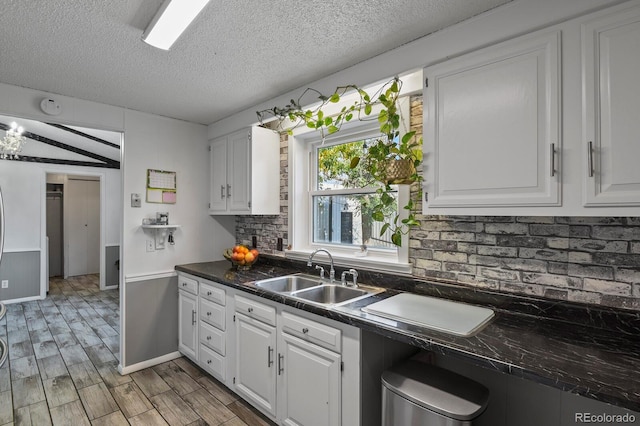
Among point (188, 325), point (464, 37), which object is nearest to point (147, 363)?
point (188, 325)

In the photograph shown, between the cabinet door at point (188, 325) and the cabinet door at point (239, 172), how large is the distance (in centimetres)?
92

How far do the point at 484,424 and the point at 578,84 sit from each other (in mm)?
1754

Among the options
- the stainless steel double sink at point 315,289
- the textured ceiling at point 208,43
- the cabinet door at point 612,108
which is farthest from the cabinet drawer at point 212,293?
the cabinet door at point 612,108

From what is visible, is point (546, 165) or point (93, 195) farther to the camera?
point (93, 195)

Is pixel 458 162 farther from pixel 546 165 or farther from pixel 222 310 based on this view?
pixel 222 310

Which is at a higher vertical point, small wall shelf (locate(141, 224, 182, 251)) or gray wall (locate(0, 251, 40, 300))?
small wall shelf (locate(141, 224, 182, 251))

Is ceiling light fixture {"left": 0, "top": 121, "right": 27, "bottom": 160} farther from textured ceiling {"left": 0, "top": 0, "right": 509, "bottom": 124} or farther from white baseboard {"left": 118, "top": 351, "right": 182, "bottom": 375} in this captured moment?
white baseboard {"left": 118, "top": 351, "right": 182, "bottom": 375}

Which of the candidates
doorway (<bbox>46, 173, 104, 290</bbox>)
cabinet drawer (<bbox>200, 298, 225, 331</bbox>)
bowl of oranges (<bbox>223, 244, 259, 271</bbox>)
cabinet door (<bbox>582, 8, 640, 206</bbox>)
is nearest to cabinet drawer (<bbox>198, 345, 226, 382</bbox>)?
cabinet drawer (<bbox>200, 298, 225, 331</bbox>)

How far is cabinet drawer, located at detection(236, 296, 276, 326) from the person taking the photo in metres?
2.11

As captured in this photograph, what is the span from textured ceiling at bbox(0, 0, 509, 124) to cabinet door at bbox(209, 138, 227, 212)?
2.38ft

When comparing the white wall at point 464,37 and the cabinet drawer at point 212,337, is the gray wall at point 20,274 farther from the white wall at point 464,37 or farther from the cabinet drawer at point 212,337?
the white wall at point 464,37

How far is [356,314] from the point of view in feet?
5.39

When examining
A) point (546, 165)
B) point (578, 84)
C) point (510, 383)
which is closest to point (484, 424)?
point (510, 383)

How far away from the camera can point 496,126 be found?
1505mm
